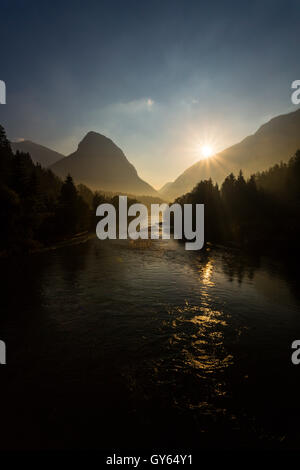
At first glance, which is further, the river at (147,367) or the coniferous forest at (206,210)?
the coniferous forest at (206,210)

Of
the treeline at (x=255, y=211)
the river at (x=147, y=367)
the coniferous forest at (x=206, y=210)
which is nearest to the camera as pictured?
the river at (x=147, y=367)

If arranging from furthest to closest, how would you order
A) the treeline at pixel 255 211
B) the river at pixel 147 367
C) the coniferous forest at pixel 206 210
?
the treeline at pixel 255 211
the coniferous forest at pixel 206 210
the river at pixel 147 367

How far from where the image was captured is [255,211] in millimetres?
83812

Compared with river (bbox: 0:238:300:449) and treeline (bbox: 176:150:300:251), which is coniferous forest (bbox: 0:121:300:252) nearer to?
treeline (bbox: 176:150:300:251)

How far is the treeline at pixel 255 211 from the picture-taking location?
70375 millimetres

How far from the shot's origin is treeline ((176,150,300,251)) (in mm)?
70375

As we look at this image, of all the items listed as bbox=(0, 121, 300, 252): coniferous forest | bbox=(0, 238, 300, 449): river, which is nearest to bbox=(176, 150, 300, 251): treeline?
bbox=(0, 121, 300, 252): coniferous forest

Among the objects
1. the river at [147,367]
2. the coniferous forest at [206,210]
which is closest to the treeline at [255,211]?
the coniferous forest at [206,210]

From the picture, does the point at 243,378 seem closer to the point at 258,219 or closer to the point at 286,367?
the point at 286,367

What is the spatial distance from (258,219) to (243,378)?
259 ft

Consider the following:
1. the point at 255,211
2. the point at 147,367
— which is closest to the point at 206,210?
the point at 255,211

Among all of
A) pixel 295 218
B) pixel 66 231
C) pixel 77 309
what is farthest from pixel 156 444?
pixel 295 218

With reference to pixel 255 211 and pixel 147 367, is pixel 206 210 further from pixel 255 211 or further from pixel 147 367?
pixel 147 367

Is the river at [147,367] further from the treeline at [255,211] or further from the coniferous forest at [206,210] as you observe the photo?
the treeline at [255,211]
